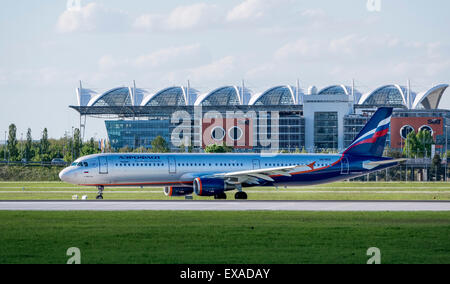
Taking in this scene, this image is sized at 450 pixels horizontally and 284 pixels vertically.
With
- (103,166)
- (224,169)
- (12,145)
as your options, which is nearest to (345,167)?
(224,169)

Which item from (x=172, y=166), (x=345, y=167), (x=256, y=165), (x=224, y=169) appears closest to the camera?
(x=172, y=166)

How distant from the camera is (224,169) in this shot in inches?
2237

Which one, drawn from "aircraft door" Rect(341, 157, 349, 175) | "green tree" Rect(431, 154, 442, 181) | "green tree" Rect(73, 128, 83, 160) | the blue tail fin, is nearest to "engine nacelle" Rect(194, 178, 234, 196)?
"aircraft door" Rect(341, 157, 349, 175)

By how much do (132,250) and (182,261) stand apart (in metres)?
2.96

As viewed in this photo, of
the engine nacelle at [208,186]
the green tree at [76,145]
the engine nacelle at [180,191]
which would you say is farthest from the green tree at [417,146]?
the engine nacelle at [208,186]

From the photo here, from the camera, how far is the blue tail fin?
5978 cm

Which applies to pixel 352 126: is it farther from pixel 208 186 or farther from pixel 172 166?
pixel 208 186

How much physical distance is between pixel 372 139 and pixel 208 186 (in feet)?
48.8

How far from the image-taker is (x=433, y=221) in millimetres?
34812

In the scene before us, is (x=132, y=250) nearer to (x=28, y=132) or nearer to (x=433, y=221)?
(x=433, y=221)

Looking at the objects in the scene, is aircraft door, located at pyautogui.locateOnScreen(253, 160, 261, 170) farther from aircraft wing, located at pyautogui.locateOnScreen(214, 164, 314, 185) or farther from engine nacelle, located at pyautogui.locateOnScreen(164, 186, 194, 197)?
engine nacelle, located at pyautogui.locateOnScreen(164, 186, 194, 197)

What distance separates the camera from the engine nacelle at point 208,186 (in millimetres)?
52531
